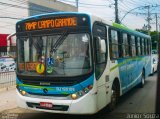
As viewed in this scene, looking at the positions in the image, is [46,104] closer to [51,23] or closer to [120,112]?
[51,23]

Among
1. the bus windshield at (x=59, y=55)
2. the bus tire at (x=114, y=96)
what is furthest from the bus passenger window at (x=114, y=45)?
the bus windshield at (x=59, y=55)

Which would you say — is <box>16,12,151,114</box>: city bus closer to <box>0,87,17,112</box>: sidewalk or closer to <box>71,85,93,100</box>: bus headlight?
<box>71,85,93,100</box>: bus headlight

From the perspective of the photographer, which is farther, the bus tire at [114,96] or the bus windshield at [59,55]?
the bus tire at [114,96]

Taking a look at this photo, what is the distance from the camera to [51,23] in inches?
323

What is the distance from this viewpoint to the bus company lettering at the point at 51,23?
7977mm

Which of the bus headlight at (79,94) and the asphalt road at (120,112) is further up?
the bus headlight at (79,94)

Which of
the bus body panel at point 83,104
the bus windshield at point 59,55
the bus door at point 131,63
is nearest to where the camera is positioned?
the bus body panel at point 83,104

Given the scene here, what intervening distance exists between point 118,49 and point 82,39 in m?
2.85

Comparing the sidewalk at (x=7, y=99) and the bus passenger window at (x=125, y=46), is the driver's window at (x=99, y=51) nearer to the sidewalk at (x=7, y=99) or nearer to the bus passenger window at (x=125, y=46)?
the bus passenger window at (x=125, y=46)

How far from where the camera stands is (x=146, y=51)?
54.9ft

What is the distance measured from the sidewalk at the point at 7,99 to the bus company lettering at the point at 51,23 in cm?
311

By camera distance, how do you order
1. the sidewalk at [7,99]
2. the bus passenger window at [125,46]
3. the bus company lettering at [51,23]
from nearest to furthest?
the bus company lettering at [51,23] < the sidewalk at [7,99] < the bus passenger window at [125,46]

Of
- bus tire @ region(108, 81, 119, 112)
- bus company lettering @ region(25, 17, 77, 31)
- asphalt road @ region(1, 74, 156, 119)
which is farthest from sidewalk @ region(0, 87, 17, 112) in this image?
bus tire @ region(108, 81, 119, 112)

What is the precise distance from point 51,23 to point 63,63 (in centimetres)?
112
